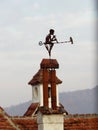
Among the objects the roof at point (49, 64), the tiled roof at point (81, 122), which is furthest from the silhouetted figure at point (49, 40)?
the tiled roof at point (81, 122)

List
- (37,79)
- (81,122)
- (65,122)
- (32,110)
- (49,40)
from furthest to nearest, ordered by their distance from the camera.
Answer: (37,79) → (32,110) → (81,122) → (65,122) → (49,40)

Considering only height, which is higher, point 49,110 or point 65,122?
point 49,110

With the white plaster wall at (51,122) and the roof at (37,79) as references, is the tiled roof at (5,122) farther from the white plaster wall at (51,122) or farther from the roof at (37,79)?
the roof at (37,79)

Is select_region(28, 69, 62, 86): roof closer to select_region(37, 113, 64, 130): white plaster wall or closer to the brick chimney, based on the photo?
the brick chimney

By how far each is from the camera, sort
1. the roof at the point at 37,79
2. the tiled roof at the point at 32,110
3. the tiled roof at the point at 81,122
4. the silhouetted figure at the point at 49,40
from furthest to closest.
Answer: the roof at the point at 37,79 → the tiled roof at the point at 32,110 → the tiled roof at the point at 81,122 → the silhouetted figure at the point at 49,40

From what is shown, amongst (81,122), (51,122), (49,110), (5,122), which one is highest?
(49,110)

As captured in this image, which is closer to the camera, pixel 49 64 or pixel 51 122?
pixel 51 122

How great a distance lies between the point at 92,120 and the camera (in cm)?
2438

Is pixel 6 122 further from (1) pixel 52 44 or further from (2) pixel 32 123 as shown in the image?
Result: (1) pixel 52 44

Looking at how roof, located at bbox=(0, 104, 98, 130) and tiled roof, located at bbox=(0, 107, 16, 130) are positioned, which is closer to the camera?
tiled roof, located at bbox=(0, 107, 16, 130)

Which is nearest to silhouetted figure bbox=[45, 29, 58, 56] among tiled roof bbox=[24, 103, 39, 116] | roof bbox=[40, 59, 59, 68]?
roof bbox=[40, 59, 59, 68]

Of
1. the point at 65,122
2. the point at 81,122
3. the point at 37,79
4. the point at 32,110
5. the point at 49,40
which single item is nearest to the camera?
the point at 49,40

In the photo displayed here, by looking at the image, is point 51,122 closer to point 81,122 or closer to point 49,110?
point 49,110

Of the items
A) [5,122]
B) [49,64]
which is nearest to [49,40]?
[49,64]
